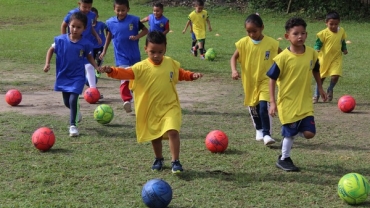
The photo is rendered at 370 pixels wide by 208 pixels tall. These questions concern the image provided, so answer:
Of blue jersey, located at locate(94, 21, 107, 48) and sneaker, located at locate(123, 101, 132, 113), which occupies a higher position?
blue jersey, located at locate(94, 21, 107, 48)

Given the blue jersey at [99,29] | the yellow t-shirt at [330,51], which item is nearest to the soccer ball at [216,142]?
the yellow t-shirt at [330,51]

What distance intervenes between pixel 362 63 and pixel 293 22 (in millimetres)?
9682

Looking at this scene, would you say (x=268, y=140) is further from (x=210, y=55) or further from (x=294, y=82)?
(x=210, y=55)

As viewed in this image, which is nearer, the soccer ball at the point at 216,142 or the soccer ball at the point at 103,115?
the soccer ball at the point at 216,142

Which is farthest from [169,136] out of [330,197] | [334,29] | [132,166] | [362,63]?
[362,63]

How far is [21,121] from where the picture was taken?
912 cm

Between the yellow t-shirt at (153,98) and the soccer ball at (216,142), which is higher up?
the yellow t-shirt at (153,98)

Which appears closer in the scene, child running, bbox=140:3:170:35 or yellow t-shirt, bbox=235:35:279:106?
yellow t-shirt, bbox=235:35:279:106

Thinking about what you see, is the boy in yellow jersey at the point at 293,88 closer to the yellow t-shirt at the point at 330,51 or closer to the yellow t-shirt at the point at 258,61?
the yellow t-shirt at the point at 258,61

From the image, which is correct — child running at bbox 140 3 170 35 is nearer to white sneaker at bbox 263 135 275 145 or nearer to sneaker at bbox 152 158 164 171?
white sneaker at bbox 263 135 275 145

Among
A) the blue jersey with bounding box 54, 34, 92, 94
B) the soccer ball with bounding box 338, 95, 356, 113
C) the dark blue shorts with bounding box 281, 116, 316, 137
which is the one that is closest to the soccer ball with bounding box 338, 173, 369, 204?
the dark blue shorts with bounding box 281, 116, 316, 137

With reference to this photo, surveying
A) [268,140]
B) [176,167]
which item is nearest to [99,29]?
[268,140]

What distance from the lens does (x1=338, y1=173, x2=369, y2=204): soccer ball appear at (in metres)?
5.48

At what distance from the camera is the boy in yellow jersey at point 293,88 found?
6.72 m
